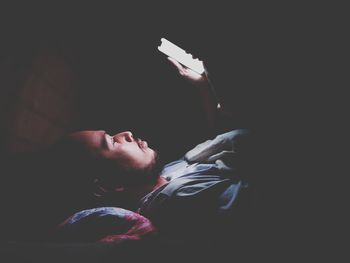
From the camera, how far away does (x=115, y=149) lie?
7.52 feet

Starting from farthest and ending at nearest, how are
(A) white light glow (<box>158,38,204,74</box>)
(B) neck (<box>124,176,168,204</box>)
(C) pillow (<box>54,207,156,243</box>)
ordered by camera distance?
(B) neck (<box>124,176,168,204</box>) → (A) white light glow (<box>158,38,204,74</box>) → (C) pillow (<box>54,207,156,243</box>)

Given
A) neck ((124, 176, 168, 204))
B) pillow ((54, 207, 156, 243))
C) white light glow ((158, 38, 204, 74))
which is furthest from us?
neck ((124, 176, 168, 204))

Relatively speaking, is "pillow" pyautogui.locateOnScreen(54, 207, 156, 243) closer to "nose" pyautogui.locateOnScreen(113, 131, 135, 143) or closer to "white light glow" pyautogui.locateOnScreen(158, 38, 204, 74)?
"nose" pyautogui.locateOnScreen(113, 131, 135, 143)

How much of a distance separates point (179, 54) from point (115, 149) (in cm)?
98

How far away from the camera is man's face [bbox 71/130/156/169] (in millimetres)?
2252

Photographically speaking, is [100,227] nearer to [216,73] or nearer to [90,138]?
[90,138]

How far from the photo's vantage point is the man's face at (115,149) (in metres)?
2.25

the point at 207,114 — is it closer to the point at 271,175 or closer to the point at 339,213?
the point at 271,175

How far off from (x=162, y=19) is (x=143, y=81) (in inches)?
31.1

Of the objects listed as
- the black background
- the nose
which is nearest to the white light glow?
the black background

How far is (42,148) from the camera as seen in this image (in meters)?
2.40

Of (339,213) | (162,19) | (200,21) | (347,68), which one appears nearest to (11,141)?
(162,19)

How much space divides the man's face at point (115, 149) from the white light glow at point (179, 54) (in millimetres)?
863

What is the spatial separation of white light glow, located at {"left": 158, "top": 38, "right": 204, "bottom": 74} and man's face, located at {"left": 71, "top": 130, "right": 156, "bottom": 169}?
0.86 metres
